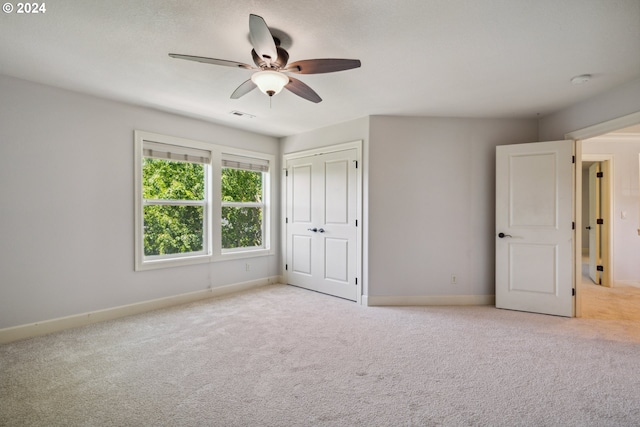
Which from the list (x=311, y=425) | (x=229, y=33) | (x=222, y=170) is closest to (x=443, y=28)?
(x=229, y=33)

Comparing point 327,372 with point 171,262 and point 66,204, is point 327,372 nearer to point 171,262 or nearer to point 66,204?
point 171,262

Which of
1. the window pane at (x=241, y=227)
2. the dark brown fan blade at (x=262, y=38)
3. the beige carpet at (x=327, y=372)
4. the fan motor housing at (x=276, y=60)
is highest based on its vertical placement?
the fan motor housing at (x=276, y=60)

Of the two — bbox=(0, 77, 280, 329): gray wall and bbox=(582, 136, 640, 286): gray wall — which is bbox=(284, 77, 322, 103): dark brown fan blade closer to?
bbox=(0, 77, 280, 329): gray wall

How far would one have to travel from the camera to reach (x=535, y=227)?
12.0ft

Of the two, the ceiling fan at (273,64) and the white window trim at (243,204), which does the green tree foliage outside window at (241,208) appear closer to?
the white window trim at (243,204)

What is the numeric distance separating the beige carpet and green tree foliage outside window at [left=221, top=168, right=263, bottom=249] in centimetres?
150

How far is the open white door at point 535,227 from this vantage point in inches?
138

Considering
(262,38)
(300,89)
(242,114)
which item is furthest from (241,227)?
(262,38)

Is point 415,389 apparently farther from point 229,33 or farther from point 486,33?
point 229,33

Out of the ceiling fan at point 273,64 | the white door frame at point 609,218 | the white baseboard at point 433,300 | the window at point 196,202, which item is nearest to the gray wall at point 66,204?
the window at point 196,202

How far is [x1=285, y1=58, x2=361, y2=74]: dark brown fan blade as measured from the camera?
1955mm

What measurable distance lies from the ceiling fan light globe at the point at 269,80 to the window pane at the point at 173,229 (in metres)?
2.52

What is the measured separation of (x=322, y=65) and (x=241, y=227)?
3.34 m

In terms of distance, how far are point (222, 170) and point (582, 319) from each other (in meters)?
4.96
